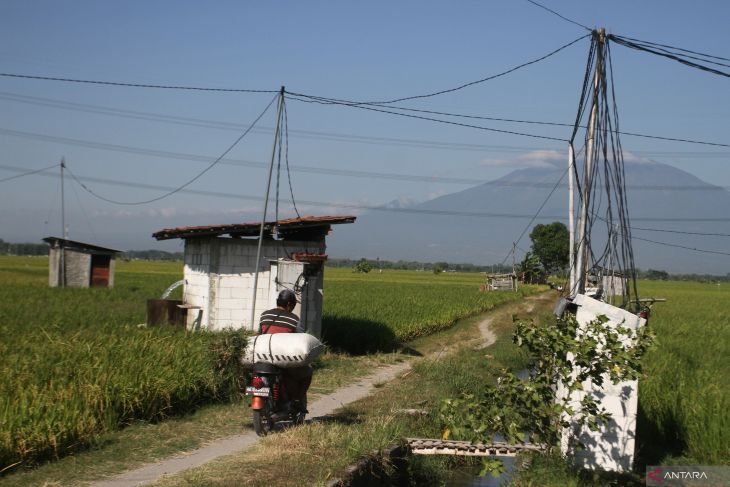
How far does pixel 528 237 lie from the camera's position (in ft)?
438

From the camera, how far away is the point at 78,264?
37.1m

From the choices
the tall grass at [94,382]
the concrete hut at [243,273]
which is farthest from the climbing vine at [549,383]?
the concrete hut at [243,273]

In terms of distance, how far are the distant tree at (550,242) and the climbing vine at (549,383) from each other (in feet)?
378

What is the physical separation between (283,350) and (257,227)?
828cm

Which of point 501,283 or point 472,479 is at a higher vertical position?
Answer: point 501,283

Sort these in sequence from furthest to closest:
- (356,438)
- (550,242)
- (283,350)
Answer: (550,242), (283,350), (356,438)

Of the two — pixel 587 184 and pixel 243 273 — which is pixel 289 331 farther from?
pixel 243 273

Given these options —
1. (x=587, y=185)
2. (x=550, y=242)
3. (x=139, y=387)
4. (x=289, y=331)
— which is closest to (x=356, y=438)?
(x=289, y=331)

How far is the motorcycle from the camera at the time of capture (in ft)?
29.2

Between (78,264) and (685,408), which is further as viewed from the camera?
(78,264)

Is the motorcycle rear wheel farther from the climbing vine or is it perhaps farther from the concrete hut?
the concrete hut

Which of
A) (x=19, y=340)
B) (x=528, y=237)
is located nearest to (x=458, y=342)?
(x=19, y=340)

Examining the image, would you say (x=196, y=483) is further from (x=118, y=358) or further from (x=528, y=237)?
(x=528, y=237)

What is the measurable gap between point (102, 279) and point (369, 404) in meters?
29.2
